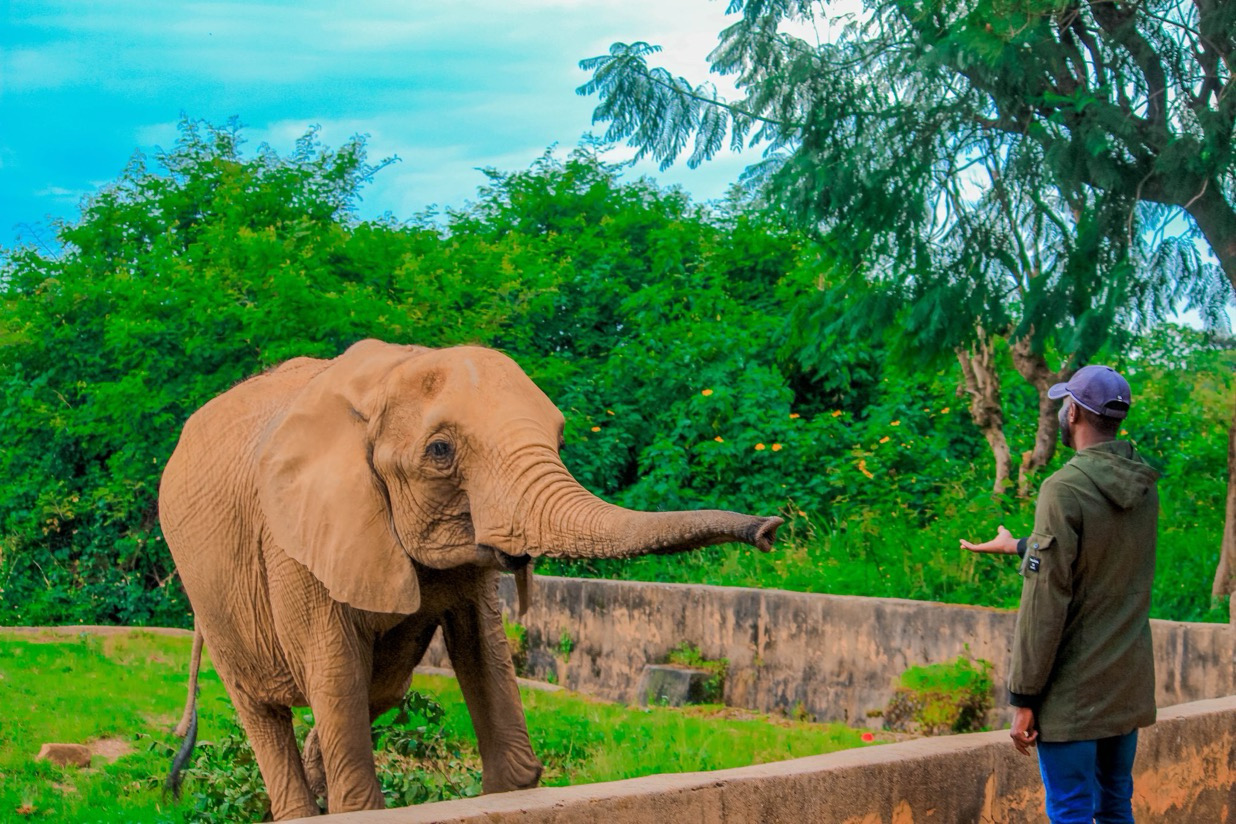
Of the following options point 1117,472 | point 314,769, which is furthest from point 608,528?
point 314,769

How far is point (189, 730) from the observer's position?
25.4ft

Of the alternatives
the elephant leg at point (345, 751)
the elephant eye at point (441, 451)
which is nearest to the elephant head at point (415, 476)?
the elephant eye at point (441, 451)

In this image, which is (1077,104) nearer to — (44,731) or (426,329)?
(426,329)

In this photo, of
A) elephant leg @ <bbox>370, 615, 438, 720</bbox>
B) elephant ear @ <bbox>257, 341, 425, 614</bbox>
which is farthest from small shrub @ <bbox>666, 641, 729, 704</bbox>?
elephant ear @ <bbox>257, 341, 425, 614</bbox>

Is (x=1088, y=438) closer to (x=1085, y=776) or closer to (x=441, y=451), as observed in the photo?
(x=1085, y=776)

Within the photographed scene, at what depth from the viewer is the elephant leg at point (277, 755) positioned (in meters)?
6.36

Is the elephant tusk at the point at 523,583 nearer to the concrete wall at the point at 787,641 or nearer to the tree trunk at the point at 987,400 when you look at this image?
the concrete wall at the point at 787,641

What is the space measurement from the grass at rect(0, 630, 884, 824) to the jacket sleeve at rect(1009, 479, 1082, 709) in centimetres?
440

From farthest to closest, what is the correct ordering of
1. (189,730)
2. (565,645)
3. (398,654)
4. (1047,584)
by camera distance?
(565,645)
(189,730)
(398,654)
(1047,584)

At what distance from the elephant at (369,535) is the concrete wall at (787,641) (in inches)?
173

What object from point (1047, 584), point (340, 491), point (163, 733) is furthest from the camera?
point (163, 733)

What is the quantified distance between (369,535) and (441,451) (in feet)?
1.38

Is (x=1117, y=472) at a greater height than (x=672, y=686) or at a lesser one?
greater

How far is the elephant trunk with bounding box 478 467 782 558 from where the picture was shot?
13.7 ft
